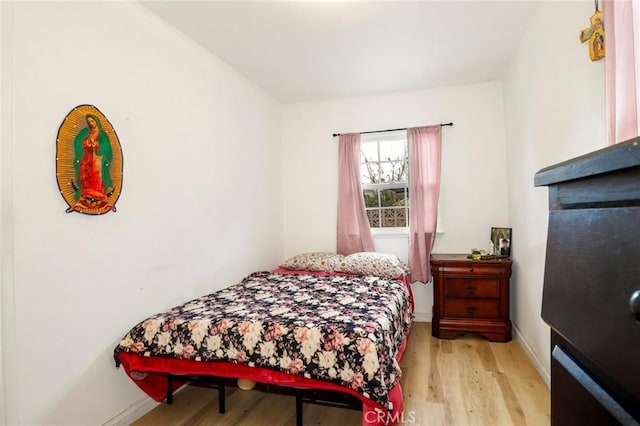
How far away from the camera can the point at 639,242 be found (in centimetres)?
41

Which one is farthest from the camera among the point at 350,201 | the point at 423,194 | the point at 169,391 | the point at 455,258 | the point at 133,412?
the point at 350,201

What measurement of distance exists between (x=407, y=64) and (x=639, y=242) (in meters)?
3.10

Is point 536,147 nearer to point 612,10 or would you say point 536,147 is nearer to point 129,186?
point 612,10

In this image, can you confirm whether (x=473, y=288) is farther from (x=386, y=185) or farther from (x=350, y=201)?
(x=350, y=201)

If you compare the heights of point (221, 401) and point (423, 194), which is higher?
point (423, 194)

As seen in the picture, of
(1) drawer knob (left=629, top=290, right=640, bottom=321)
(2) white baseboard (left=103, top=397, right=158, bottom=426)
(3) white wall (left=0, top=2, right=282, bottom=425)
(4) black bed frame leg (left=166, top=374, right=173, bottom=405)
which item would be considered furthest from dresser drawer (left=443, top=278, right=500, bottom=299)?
(1) drawer knob (left=629, top=290, right=640, bottom=321)

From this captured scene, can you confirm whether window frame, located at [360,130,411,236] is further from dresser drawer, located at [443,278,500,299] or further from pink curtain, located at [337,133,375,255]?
dresser drawer, located at [443,278,500,299]

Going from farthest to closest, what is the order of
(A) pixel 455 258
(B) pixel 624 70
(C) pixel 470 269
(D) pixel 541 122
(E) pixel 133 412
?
(A) pixel 455 258 < (C) pixel 470 269 < (D) pixel 541 122 < (E) pixel 133 412 < (B) pixel 624 70

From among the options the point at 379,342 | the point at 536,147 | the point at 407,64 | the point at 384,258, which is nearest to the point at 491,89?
the point at 407,64

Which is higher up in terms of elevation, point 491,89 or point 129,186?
point 491,89

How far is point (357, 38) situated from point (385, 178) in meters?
1.69

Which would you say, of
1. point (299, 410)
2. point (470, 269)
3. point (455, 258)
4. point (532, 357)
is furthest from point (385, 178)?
point (299, 410)

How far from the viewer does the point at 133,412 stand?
2045 millimetres

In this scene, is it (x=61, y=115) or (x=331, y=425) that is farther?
(x=331, y=425)
